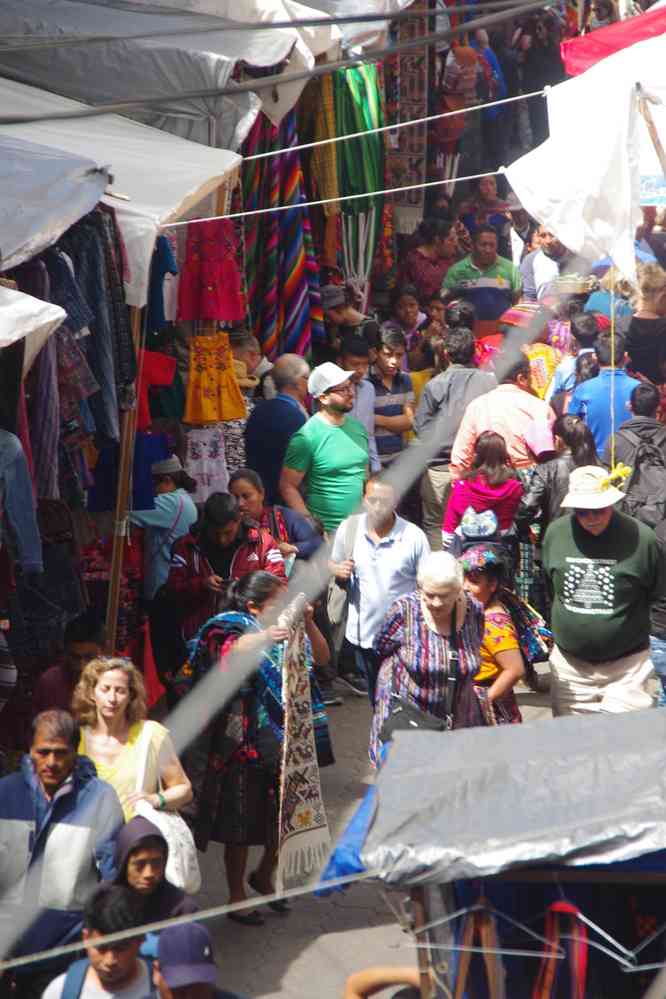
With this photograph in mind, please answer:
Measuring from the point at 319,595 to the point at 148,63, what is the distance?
3.71 m

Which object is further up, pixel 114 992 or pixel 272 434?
pixel 272 434

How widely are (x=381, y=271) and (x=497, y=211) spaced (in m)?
2.11

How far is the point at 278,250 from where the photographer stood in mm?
12422

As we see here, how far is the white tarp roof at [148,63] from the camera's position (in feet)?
34.4

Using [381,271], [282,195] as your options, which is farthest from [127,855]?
[381,271]

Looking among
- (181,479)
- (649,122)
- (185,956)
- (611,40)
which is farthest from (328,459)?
(185,956)

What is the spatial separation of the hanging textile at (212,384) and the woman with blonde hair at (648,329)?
9.61 feet

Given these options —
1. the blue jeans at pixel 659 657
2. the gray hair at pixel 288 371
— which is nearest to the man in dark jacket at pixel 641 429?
the blue jeans at pixel 659 657

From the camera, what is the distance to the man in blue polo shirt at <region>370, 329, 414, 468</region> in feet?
36.1

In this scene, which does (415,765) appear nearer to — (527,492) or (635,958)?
(635,958)

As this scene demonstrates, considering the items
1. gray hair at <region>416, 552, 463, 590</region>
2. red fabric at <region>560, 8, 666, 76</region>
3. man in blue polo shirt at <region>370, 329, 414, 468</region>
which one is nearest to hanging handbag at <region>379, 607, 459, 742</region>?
gray hair at <region>416, 552, 463, 590</region>

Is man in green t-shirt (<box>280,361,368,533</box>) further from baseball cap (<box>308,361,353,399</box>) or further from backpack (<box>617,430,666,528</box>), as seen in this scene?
backpack (<box>617,430,666,528</box>)

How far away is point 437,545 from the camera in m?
11.2

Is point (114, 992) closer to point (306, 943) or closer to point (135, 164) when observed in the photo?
point (306, 943)
